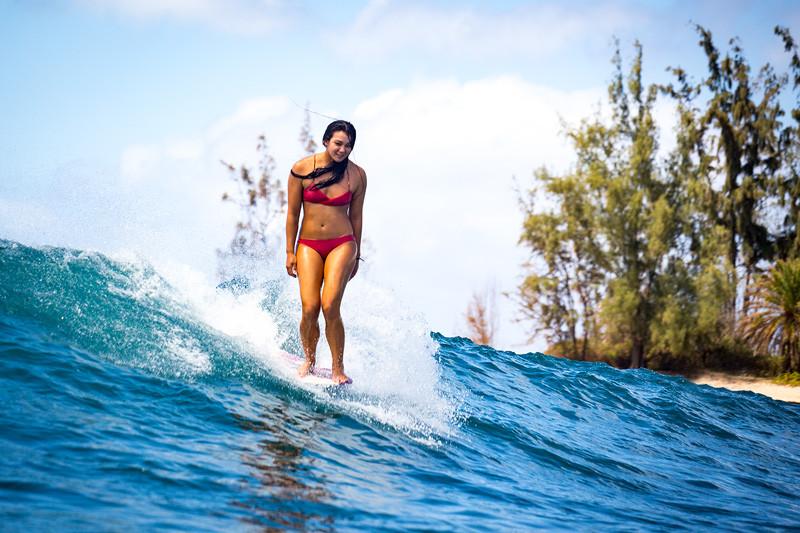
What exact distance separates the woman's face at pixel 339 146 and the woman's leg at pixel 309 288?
0.83 metres

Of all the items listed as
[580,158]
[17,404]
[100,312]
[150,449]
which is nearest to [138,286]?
[100,312]

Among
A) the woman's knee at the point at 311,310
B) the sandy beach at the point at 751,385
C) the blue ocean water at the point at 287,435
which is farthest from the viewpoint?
the sandy beach at the point at 751,385

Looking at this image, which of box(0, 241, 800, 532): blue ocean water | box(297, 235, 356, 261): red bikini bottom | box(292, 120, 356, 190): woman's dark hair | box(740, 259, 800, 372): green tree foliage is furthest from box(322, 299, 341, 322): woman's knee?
box(740, 259, 800, 372): green tree foliage

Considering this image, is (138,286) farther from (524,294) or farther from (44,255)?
(524,294)

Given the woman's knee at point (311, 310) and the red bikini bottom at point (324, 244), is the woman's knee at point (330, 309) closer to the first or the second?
the woman's knee at point (311, 310)

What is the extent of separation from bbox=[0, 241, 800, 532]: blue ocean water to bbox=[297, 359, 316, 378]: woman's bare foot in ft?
0.61

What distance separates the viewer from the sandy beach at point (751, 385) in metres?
20.5

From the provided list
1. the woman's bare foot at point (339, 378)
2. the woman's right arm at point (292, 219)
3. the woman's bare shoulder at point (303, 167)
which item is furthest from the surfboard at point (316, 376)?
the woman's bare shoulder at point (303, 167)

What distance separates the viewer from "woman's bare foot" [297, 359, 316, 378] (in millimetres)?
6500

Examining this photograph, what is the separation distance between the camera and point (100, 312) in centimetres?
699

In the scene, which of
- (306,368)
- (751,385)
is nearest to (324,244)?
(306,368)

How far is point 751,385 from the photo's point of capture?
2267cm

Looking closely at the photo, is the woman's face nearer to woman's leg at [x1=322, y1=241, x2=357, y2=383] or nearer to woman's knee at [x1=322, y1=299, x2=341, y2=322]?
woman's leg at [x1=322, y1=241, x2=357, y2=383]

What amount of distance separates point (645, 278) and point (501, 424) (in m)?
20.8
